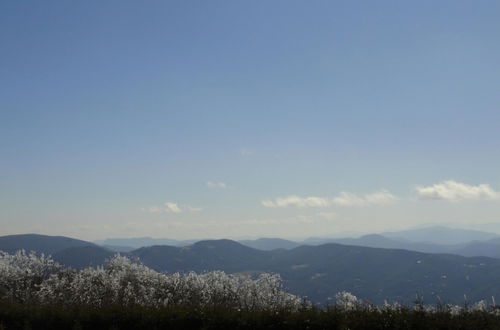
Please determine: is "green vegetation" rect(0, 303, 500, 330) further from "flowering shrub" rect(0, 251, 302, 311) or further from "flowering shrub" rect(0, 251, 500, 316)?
"flowering shrub" rect(0, 251, 302, 311)

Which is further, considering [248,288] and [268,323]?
[248,288]

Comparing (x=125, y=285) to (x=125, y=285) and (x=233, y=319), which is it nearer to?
(x=125, y=285)

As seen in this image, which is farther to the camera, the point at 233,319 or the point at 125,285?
the point at 125,285

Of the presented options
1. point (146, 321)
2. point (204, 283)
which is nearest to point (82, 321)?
point (146, 321)

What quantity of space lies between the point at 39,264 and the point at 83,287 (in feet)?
94.0

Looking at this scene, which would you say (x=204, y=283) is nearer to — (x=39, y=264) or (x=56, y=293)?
(x=56, y=293)

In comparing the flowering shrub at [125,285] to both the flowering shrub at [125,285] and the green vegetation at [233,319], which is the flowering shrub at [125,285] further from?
the green vegetation at [233,319]

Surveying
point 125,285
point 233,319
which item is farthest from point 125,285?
point 233,319

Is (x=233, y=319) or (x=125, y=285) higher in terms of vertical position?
(x=233, y=319)

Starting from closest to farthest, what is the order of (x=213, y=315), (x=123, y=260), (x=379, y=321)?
(x=379, y=321) < (x=213, y=315) < (x=123, y=260)

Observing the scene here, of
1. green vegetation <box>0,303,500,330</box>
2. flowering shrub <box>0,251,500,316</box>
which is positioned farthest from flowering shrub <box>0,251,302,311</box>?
green vegetation <box>0,303,500,330</box>

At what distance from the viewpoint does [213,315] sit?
2522 cm

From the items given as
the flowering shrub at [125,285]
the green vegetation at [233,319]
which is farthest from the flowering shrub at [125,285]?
the green vegetation at [233,319]

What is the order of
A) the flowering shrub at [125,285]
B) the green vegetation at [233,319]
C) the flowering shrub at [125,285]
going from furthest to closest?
the flowering shrub at [125,285], the flowering shrub at [125,285], the green vegetation at [233,319]
